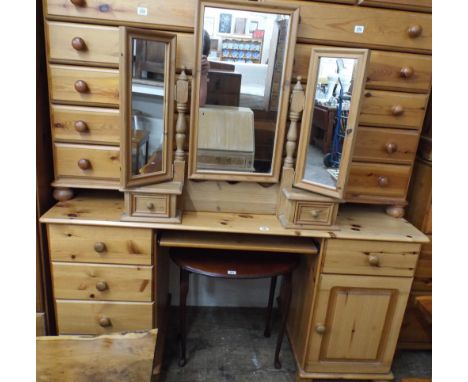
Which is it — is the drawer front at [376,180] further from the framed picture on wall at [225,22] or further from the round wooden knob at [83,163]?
the round wooden knob at [83,163]

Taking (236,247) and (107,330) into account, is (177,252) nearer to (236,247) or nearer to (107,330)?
(236,247)

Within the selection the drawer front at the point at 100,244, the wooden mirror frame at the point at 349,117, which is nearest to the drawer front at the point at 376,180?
the wooden mirror frame at the point at 349,117

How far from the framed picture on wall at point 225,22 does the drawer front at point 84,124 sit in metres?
0.47

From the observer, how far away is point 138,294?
4.40ft

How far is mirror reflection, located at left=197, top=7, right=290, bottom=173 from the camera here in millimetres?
1228

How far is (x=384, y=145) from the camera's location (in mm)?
1392

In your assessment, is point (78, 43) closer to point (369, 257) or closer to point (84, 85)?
point (84, 85)

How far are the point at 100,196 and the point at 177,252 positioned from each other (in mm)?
399

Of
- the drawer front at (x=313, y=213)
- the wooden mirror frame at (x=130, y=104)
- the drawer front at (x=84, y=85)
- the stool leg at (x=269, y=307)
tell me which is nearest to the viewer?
the wooden mirror frame at (x=130, y=104)

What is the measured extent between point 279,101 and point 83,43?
71cm

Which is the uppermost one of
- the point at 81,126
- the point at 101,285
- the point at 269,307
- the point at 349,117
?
the point at 349,117

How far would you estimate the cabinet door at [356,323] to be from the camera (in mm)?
1388

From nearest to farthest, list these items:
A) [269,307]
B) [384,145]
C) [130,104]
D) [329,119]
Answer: [130,104] < [329,119] < [384,145] < [269,307]

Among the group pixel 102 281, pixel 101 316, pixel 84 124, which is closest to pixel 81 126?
pixel 84 124
